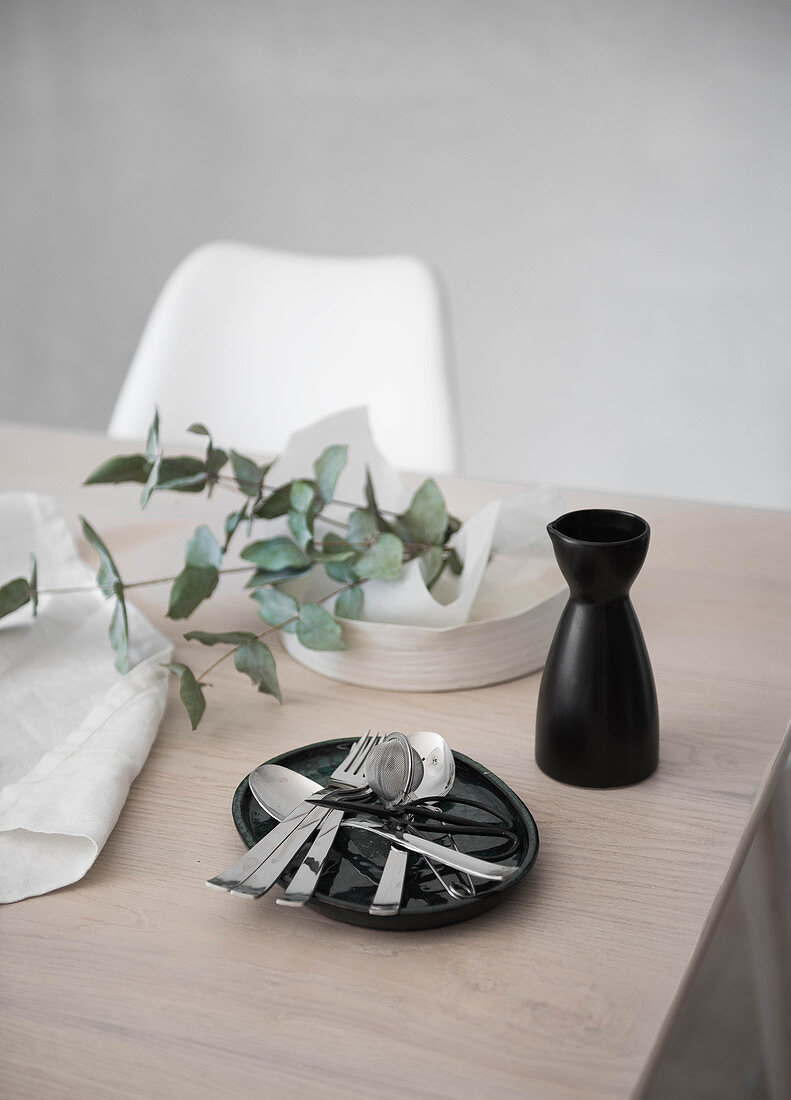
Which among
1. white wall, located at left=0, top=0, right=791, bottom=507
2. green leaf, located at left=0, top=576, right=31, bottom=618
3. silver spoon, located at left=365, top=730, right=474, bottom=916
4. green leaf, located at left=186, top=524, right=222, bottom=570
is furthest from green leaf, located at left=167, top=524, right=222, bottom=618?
white wall, located at left=0, top=0, right=791, bottom=507

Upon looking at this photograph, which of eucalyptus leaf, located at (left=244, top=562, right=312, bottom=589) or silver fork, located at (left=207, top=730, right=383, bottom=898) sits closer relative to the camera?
silver fork, located at (left=207, top=730, right=383, bottom=898)

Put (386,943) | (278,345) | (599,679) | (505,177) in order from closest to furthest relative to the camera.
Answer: (386,943) < (599,679) < (278,345) < (505,177)

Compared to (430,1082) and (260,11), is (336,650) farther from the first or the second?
(260,11)

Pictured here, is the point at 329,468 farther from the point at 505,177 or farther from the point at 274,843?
the point at 505,177

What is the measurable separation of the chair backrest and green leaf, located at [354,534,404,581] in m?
0.77

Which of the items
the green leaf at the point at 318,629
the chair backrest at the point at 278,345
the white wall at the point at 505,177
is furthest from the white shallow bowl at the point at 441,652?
the white wall at the point at 505,177

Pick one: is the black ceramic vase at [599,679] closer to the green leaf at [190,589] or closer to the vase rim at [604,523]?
the vase rim at [604,523]

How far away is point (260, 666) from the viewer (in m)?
0.72

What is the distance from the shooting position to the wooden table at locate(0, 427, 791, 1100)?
436 millimetres

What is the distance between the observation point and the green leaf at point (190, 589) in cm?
75

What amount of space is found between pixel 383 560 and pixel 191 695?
0.16 m

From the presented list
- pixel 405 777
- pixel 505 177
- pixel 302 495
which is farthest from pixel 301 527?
pixel 505 177

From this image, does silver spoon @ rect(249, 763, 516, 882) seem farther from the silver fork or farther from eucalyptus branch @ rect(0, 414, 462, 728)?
eucalyptus branch @ rect(0, 414, 462, 728)

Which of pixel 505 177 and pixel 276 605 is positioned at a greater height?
pixel 505 177
